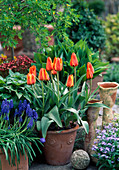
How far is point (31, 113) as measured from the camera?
259 cm

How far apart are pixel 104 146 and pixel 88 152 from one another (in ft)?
1.20

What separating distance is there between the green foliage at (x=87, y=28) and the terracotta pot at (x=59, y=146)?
3089 mm

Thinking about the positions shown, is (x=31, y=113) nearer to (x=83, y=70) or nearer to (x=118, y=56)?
(x=83, y=70)

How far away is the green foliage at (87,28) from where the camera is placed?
5.57 meters

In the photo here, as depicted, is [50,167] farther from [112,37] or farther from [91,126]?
[112,37]

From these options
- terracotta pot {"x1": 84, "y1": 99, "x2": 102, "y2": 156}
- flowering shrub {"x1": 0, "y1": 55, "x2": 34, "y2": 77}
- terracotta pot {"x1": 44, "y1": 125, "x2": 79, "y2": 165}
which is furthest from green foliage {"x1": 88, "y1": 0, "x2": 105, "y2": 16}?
terracotta pot {"x1": 44, "y1": 125, "x2": 79, "y2": 165}

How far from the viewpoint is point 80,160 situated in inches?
111

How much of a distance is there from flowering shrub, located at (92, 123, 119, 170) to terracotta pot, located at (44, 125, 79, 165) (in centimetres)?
31

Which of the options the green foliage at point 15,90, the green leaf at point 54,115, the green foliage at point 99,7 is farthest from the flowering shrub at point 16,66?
the green foliage at point 99,7

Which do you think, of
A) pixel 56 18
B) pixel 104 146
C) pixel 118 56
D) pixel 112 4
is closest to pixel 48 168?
pixel 104 146

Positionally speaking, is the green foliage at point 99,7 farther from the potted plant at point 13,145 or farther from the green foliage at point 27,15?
the potted plant at point 13,145

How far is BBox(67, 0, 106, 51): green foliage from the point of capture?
5566 millimetres

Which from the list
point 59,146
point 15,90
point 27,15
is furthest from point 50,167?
point 27,15

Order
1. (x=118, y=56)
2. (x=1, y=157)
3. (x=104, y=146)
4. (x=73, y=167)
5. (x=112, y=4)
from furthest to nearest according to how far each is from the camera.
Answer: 1. (x=112, y=4)
2. (x=118, y=56)
3. (x=73, y=167)
4. (x=104, y=146)
5. (x=1, y=157)
